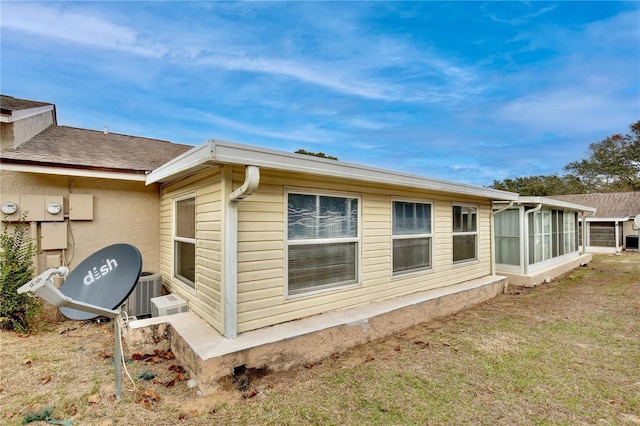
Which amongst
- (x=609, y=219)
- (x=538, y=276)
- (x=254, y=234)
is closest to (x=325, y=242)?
(x=254, y=234)

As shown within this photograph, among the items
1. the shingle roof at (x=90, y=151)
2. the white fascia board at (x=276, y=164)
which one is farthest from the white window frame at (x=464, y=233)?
the shingle roof at (x=90, y=151)

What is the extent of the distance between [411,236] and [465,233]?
6.71 ft

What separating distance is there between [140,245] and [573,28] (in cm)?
1258

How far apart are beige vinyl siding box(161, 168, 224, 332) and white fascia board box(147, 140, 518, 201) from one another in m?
0.27

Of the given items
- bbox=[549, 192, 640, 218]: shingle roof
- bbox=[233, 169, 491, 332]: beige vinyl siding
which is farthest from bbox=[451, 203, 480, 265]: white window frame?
bbox=[549, 192, 640, 218]: shingle roof

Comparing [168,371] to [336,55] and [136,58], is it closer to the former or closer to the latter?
[136,58]

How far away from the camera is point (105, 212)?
211 inches

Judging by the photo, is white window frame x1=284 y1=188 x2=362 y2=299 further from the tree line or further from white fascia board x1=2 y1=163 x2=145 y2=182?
the tree line

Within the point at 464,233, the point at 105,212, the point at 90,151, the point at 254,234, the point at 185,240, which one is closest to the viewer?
the point at 254,234

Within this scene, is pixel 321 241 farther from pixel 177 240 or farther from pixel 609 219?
pixel 609 219

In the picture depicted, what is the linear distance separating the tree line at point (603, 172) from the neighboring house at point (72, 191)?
3890cm

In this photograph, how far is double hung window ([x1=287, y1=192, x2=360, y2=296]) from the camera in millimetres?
3873

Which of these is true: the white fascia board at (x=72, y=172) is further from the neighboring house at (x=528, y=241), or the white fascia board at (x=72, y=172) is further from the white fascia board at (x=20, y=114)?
the neighboring house at (x=528, y=241)

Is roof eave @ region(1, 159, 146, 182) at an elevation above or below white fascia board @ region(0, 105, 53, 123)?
below
